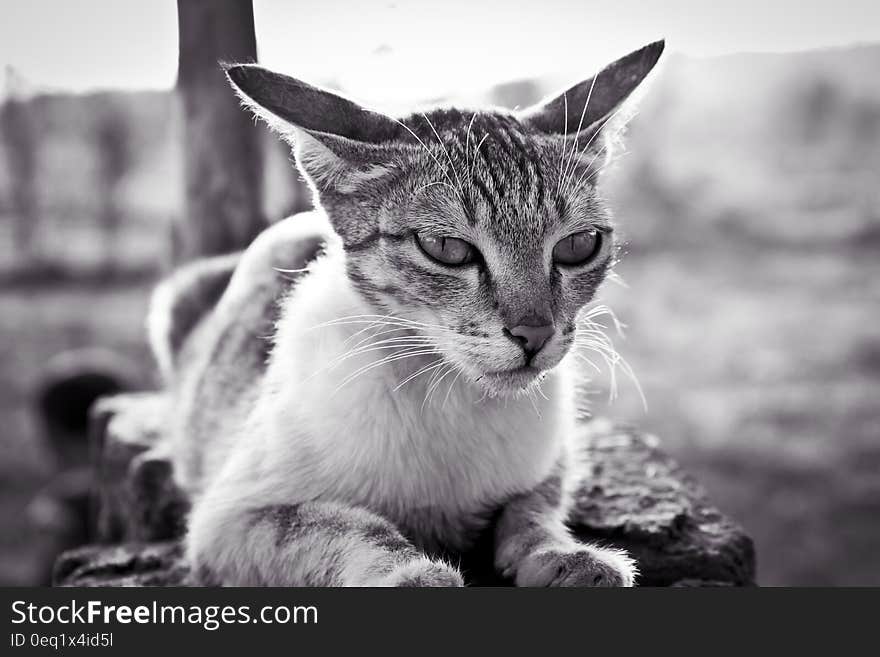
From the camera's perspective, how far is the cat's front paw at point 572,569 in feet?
4.52

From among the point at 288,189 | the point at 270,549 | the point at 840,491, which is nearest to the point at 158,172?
the point at 288,189

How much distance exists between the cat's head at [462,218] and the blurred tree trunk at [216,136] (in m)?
0.55

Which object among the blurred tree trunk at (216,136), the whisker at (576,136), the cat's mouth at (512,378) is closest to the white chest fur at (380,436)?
the cat's mouth at (512,378)

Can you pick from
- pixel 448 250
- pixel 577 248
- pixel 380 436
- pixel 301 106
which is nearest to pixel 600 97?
pixel 577 248

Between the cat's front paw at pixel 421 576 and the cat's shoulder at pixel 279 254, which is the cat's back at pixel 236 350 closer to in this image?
the cat's shoulder at pixel 279 254

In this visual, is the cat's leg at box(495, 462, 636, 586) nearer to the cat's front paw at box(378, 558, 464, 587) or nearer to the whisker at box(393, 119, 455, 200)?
the cat's front paw at box(378, 558, 464, 587)

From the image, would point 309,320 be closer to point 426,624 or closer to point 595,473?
point 426,624

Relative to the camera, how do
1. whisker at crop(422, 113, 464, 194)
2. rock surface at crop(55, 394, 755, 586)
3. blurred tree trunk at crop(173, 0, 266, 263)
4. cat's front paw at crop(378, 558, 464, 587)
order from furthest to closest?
blurred tree trunk at crop(173, 0, 266, 263) < rock surface at crop(55, 394, 755, 586) < whisker at crop(422, 113, 464, 194) < cat's front paw at crop(378, 558, 464, 587)

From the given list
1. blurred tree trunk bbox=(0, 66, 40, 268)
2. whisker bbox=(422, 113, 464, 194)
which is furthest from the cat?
blurred tree trunk bbox=(0, 66, 40, 268)

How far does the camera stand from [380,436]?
Answer: 1.50 meters

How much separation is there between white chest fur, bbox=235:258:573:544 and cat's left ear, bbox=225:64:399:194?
201 millimetres

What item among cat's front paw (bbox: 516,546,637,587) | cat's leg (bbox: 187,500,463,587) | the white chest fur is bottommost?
cat's front paw (bbox: 516,546,637,587)

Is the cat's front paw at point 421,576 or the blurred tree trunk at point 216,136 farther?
the blurred tree trunk at point 216,136

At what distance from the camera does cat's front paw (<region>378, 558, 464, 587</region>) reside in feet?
4.25
